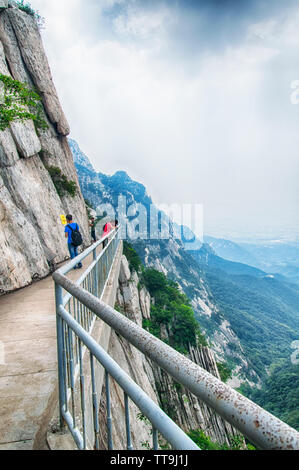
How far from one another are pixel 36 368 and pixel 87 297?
2.35 m

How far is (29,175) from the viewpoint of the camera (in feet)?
40.3

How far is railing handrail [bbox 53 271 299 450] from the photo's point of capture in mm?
631

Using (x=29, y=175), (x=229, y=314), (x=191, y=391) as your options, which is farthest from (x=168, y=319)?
(x=229, y=314)

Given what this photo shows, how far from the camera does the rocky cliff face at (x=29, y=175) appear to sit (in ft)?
29.2

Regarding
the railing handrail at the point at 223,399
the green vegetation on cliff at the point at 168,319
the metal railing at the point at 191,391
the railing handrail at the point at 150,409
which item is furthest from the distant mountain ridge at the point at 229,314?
the railing handrail at the point at 223,399

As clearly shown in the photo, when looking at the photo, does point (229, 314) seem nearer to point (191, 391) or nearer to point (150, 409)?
point (150, 409)

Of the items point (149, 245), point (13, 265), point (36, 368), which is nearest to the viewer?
point (36, 368)

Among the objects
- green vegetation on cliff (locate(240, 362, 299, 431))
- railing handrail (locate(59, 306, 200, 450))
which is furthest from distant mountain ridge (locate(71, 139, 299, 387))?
railing handrail (locate(59, 306, 200, 450))

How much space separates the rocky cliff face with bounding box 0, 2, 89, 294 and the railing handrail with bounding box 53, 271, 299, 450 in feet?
24.8

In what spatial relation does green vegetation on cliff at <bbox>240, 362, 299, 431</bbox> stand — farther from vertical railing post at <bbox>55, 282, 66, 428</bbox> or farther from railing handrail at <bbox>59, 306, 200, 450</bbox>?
railing handrail at <bbox>59, 306, 200, 450</bbox>

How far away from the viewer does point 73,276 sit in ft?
29.0

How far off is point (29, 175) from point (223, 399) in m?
13.1
